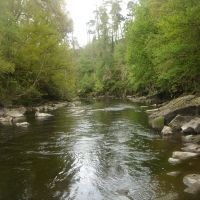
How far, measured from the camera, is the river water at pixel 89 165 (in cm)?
914

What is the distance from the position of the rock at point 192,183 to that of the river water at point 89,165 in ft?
0.62

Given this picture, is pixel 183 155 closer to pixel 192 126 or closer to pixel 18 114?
pixel 192 126

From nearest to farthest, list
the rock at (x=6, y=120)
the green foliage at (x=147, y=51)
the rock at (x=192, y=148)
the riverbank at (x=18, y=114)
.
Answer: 1. the rock at (x=192, y=148)
2. the green foliage at (x=147, y=51)
3. the rock at (x=6, y=120)
4. the riverbank at (x=18, y=114)

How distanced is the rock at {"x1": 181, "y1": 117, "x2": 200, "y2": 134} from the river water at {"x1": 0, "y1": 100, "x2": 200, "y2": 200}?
1358 millimetres

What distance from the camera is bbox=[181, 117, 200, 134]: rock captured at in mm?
15906

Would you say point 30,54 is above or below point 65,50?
below

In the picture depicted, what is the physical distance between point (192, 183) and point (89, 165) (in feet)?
13.2

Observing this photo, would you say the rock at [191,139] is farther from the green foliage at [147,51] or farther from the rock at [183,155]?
the green foliage at [147,51]

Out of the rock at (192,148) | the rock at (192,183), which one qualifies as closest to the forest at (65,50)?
the rock at (192,148)

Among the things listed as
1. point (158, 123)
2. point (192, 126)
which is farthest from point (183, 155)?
point (158, 123)

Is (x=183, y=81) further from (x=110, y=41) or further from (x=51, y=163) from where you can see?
(x=110, y=41)

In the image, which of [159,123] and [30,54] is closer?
[159,123]

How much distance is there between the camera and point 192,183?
9281 mm

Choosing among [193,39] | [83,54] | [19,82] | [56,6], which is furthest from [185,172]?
[83,54]
